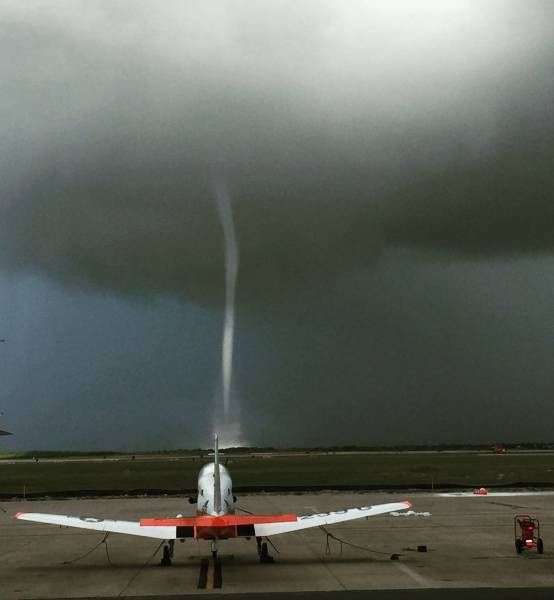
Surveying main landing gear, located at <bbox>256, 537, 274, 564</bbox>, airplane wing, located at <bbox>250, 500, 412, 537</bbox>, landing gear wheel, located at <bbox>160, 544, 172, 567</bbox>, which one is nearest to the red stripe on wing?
airplane wing, located at <bbox>250, 500, 412, 537</bbox>

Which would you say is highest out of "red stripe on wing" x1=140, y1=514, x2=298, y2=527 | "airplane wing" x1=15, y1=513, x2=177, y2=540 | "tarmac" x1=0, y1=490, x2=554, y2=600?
"red stripe on wing" x1=140, y1=514, x2=298, y2=527

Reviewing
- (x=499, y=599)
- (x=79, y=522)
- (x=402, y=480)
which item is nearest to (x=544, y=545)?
(x=499, y=599)

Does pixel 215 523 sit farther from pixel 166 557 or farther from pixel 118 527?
pixel 166 557

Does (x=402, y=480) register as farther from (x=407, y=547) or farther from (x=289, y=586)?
(x=289, y=586)

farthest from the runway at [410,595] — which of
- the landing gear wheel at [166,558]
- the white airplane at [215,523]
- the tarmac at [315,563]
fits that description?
the landing gear wheel at [166,558]

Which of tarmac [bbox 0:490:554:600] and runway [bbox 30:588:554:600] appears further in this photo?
tarmac [bbox 0:490:554:600]

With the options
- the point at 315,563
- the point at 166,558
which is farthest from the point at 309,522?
the point at 166,558

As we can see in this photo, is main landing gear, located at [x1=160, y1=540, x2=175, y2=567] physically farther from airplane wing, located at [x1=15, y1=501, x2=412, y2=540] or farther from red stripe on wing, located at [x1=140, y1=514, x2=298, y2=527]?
red stripe on wing, located at [x1=140, y1=514, x2=298, y2=527]
